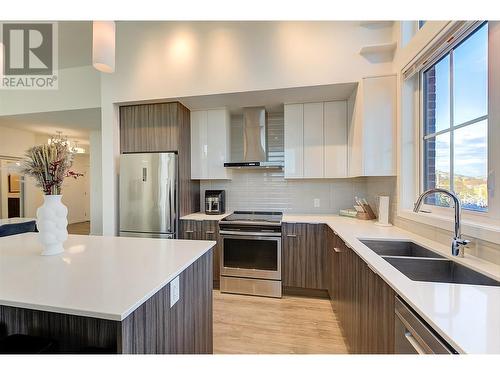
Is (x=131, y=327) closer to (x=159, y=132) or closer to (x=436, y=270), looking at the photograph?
(x=436, y=270)

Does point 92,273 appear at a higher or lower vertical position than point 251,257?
higher

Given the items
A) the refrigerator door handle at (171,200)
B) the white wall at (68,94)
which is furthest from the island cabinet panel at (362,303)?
the white wall at (68,94)

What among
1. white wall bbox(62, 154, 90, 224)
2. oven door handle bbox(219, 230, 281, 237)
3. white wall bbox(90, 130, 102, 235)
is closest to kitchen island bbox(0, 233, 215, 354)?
oven door handle bbox(219, 230, 281, 237)

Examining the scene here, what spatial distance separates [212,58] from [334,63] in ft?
4.32

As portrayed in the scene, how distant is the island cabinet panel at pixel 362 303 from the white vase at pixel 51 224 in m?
1.78

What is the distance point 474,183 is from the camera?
4.65 ft

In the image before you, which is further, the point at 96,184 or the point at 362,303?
the point at 96,184

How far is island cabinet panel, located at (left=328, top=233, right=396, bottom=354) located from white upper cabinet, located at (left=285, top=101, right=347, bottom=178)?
38.5 inches

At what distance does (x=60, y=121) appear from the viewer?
4449 mm

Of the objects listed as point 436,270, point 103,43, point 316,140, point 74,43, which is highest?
point 74,43

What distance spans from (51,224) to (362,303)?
Result: 6.21 ft

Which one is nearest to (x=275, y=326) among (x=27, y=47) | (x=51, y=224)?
(x=51, y=224)

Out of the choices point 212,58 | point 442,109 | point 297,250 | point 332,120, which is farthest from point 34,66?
point 442,109
